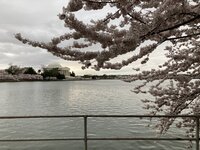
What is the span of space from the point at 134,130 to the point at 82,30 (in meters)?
16.5

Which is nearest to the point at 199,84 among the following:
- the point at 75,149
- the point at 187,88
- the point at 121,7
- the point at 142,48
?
the point at 187,88

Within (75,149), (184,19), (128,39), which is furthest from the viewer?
(75,149)

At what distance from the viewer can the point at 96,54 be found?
3.53m

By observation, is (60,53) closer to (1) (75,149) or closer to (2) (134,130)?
(1) (75,149)

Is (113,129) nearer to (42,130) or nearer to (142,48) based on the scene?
(42,130)

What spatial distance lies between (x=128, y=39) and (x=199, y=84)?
13.0 ft

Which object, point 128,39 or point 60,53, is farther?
point 60,53

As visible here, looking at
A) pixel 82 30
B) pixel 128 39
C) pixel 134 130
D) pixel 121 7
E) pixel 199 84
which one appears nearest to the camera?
pixel 128 39

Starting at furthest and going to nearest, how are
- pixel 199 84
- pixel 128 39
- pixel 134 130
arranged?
pixel 134 130, pixel 199 84, pixel 128 39

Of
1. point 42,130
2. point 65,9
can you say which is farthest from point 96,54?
point 42,130

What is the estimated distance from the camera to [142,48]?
4262 millimetres

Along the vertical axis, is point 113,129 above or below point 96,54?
below

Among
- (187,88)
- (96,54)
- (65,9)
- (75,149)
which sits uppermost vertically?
(65,9)

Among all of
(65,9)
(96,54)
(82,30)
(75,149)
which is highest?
(65,9)
